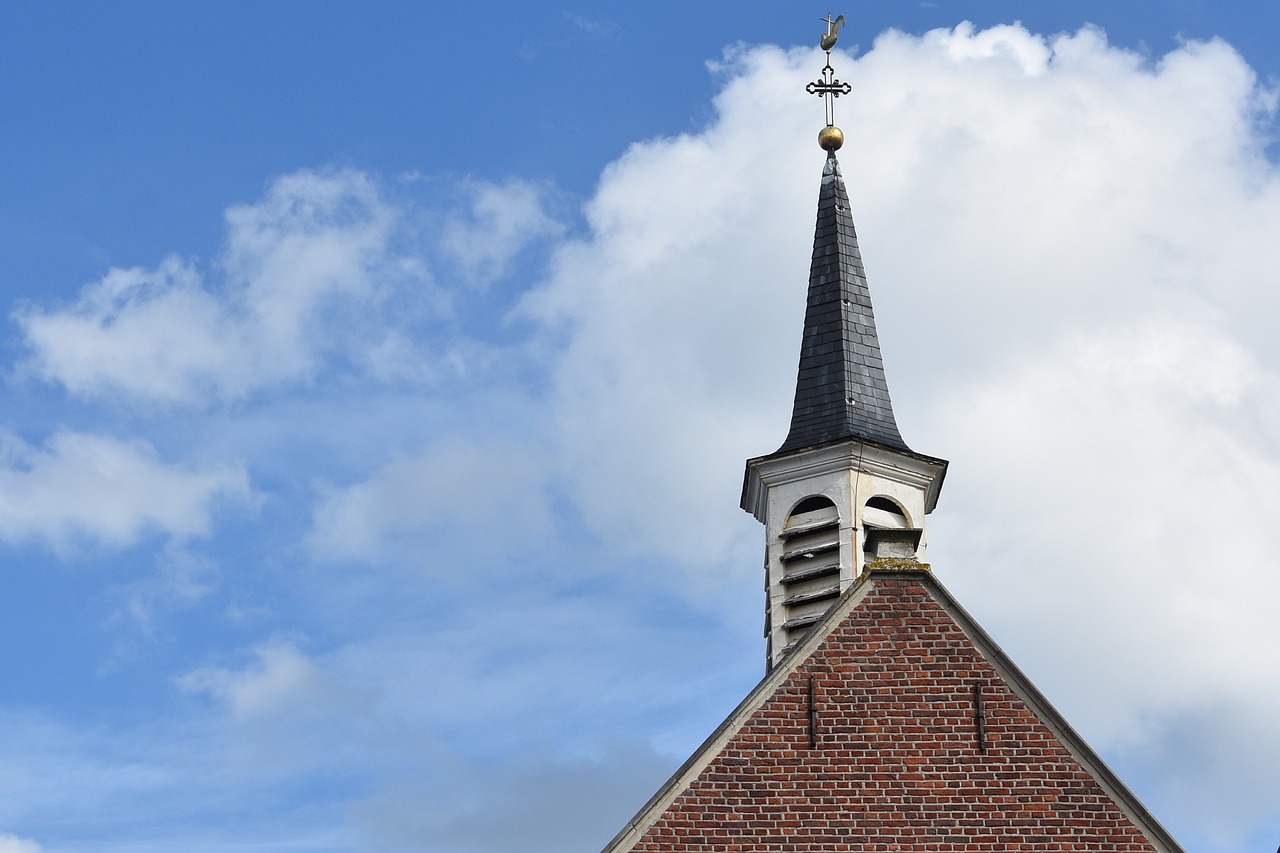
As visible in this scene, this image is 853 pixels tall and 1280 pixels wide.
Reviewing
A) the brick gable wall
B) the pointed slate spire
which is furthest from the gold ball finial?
the brick gable wall

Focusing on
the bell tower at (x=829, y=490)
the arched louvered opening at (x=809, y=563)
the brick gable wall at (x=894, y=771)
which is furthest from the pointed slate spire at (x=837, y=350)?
the brick gable wall at (x=894, y=771)

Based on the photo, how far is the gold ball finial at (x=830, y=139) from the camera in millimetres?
31859

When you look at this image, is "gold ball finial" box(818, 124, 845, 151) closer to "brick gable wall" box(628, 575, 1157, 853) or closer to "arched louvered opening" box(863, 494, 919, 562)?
"arched louvered opening" box(863, 494, 919, 562)

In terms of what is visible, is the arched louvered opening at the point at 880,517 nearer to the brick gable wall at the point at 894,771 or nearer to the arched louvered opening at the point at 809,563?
the arched louvered opening at the point at 809,563

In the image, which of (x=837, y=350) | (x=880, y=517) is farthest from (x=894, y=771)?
(x=837, y=350)

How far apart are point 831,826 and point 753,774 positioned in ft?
2.62

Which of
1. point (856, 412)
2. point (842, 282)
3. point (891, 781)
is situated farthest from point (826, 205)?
point (891, 781)

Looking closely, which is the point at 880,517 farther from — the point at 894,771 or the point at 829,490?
the point at 894,771

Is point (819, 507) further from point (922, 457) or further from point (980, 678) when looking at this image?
point (980, 678)

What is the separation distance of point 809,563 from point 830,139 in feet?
26.4

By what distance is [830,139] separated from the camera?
1254 inches

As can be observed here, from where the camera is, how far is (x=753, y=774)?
1795 cm

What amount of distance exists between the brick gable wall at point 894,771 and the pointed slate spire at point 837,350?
864 centimetres

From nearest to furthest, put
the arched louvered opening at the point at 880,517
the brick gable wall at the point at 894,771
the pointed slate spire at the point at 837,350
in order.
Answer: the brick gable wall at the point at 894,771, the arched louvered opening at the point at 880,517, the pointed slate spire at the point at 837,350
